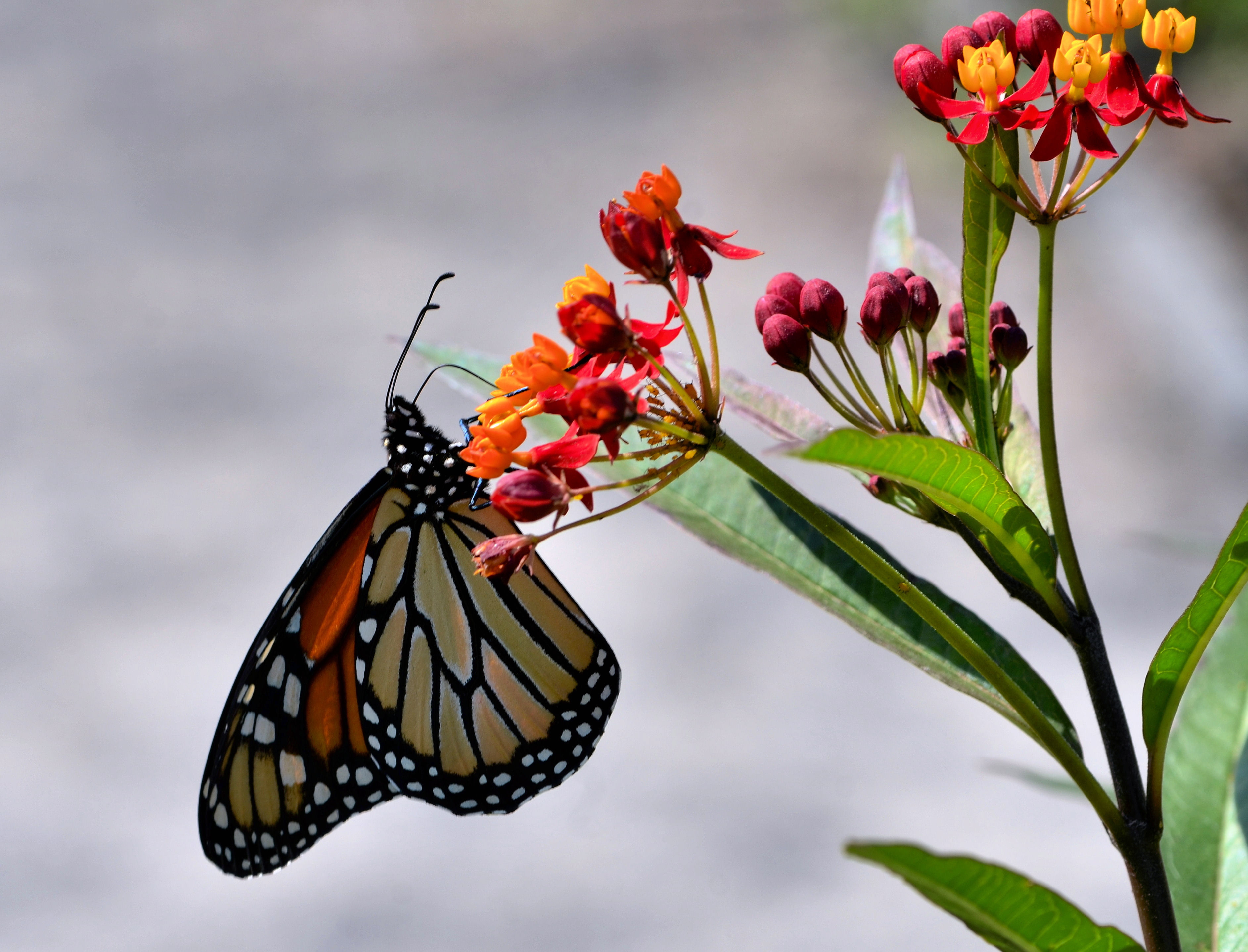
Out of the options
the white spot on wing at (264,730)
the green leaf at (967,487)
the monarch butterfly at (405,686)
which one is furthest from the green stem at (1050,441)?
the white spot on wing at (264,730)

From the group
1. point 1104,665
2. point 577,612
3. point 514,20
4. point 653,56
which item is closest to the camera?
point 1104,665

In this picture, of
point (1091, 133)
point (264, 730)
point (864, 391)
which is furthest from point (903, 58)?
point (264, 730)

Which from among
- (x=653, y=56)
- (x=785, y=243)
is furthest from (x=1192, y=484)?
(x=653, y=56)

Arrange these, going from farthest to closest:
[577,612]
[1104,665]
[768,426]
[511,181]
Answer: [511,181] < [577,612] < [768,426] < [1104,665]

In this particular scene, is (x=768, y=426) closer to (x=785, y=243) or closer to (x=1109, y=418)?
(x=1109, y=418)

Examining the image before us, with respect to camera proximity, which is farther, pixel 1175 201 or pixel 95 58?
pixel 95 58

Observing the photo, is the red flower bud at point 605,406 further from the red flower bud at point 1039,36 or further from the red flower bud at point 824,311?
the red flower bud at point 1039,36
